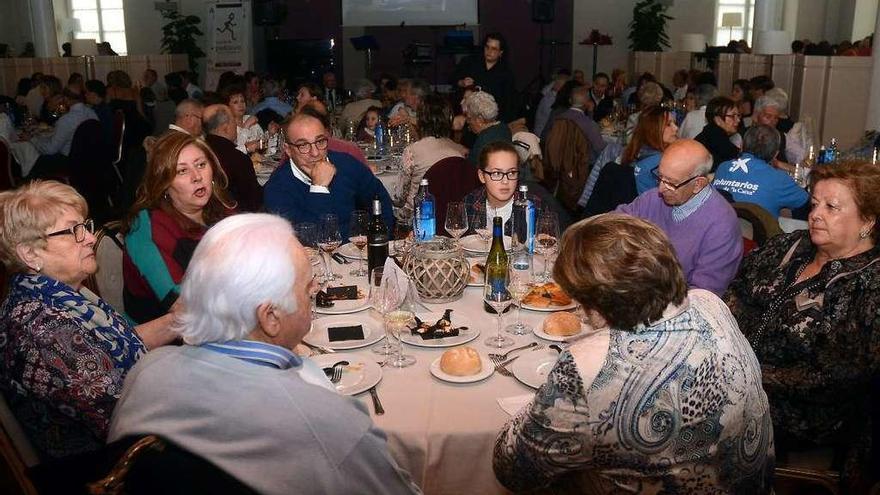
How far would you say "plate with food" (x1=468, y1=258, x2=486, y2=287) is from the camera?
2.72m

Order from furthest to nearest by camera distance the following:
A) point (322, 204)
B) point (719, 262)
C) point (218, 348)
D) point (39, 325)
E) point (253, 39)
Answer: point (253, 39) < point (322, 204) < point (719, 262) < point (39, 325) < point (218, 348)

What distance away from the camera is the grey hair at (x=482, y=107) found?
541 centimetres

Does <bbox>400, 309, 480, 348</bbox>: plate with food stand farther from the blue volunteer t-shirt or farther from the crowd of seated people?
the blue volunteer t-shirt

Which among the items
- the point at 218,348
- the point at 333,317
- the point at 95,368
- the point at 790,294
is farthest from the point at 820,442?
the point at 95,368

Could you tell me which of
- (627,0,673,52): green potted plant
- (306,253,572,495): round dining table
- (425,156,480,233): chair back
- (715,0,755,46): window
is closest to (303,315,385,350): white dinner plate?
(306,253,572,495): round dining table

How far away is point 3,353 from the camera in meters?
1.79

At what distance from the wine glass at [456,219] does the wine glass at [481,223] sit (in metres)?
0.09

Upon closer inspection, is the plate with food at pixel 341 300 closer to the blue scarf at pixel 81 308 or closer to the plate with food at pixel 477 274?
the plate with food at pixel 477 274

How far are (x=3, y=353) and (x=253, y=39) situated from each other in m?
13.5

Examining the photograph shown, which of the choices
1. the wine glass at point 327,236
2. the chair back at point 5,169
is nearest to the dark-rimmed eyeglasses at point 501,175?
the wine glass at point 327,236

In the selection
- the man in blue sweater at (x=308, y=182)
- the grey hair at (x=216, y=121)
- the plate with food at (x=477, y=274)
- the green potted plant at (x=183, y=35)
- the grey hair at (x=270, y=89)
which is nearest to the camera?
the plate with food at (x=477, y=274)

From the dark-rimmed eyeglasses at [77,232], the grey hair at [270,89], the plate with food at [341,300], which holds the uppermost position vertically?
the grey hair at [270,89]

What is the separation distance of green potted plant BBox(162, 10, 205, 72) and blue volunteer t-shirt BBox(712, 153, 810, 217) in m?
12.2

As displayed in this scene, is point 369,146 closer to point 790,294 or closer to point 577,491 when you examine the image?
point 790,294
